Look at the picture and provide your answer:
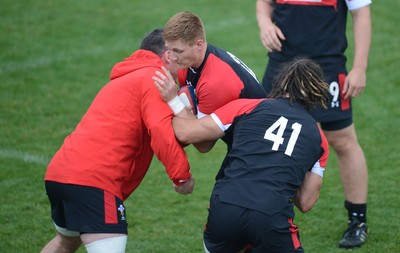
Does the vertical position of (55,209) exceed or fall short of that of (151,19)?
it exceeds it

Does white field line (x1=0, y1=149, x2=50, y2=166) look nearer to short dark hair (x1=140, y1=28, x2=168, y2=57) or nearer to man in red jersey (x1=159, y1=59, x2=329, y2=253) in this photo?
Result: short dark hair (x1=140, y1=28, x2=168, y2=57)

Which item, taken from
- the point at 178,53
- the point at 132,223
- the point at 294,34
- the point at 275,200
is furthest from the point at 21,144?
the point at 275,200

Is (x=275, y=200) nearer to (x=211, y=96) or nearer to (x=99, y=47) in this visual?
(x=211, y=96)

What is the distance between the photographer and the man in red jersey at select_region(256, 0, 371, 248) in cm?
580

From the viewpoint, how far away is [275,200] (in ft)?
13.1

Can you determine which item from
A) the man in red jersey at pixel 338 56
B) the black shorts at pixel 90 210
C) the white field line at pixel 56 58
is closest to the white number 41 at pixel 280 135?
the black shorts at pixel 90 210

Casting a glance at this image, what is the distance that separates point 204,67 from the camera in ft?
15.0

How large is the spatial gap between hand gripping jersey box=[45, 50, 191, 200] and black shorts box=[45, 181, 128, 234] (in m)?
0.04

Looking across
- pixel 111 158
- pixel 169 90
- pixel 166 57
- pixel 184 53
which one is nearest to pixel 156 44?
pixel 166 57

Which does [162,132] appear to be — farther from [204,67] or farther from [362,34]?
[362,34]

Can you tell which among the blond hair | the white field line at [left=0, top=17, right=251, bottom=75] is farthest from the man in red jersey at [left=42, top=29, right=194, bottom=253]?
the white field line at [left=0, top=17, right=251, bottom=75]

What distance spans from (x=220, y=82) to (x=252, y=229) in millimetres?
939

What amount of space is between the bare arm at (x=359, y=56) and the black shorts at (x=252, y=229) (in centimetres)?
199

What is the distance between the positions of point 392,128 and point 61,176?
514cm
